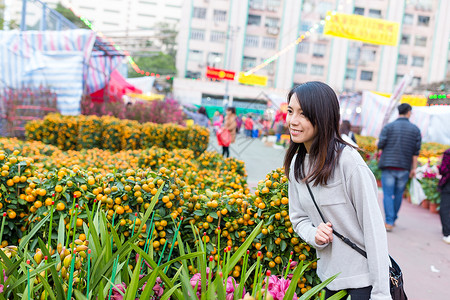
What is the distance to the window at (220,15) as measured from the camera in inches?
1665

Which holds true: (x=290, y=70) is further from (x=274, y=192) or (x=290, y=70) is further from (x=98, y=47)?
(x=274, y=192)

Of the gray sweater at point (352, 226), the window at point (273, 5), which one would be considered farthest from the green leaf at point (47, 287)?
the window at point (273, 5)

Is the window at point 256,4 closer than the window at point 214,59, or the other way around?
the window at point 214,59

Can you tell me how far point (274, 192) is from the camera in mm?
2600

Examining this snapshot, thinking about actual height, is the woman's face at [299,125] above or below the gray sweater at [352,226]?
above

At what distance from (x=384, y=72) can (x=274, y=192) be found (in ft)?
145

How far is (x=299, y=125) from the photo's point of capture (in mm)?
1821

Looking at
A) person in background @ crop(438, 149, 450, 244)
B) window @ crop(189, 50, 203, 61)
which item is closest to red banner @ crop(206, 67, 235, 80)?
person in background @ crop(438, 149, 450, 244)

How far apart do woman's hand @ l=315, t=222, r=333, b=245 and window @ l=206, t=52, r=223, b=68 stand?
1617 inches

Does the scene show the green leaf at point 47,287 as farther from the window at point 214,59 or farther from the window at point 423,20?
the window at point 423,20

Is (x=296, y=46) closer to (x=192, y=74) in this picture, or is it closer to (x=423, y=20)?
(x=192, y=74)

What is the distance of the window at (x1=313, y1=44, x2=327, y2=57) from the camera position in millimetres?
42125

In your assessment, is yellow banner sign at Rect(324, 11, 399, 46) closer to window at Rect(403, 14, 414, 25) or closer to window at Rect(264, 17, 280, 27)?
window at Rect(264, 17, 280, 27)

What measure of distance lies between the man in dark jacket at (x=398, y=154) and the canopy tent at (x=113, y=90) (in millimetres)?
9729
